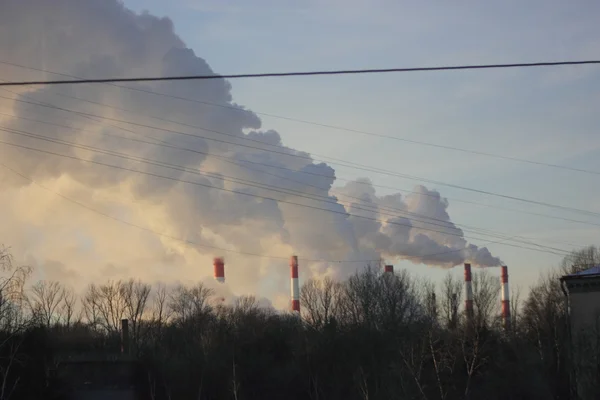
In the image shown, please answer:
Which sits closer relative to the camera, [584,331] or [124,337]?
[584,331]

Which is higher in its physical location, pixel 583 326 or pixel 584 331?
pixel 583 326

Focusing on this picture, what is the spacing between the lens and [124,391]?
52.0 m

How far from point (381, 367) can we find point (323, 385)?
19.6ft

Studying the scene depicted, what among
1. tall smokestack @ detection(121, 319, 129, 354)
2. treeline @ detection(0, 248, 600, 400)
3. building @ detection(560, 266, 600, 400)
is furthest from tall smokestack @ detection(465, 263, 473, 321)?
building @ detection(560, 266, 600, 400)

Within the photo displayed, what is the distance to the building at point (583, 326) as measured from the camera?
35.7 meters

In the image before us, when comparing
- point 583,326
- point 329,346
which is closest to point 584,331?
point 583,326

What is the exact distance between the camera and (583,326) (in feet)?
123

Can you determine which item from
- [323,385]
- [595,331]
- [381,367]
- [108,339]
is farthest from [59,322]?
[595,331]

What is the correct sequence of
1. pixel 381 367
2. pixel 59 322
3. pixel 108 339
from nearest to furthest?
1. pixel 381 367
2. pixel 108 339
3. pixel 59 322

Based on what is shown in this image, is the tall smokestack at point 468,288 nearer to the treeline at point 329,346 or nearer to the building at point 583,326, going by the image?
the treeline at point 329,346

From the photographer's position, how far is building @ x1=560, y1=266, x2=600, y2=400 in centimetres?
3572

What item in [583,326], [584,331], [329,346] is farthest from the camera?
[329,346]

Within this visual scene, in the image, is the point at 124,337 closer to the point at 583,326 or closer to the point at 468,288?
the point at 468,288

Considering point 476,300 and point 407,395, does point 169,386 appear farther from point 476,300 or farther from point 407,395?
point 476,300
